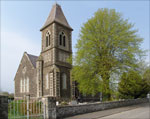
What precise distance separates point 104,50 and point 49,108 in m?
11.1

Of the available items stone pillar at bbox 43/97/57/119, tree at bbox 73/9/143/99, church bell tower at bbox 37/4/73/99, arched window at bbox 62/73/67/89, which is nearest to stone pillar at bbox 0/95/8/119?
stone pillar at bbox 43/97/57/119

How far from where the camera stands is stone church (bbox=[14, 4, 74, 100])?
79.3ft

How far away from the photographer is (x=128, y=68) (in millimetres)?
18531

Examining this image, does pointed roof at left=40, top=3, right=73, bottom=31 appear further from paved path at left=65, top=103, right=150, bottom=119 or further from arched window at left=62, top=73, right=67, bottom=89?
paved path at left=65, top=103, right=150, bottom=119

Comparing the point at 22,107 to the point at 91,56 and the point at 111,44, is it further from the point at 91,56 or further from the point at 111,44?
the point at 111,44

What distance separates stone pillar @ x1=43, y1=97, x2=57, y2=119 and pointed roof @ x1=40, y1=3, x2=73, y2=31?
17.9 m

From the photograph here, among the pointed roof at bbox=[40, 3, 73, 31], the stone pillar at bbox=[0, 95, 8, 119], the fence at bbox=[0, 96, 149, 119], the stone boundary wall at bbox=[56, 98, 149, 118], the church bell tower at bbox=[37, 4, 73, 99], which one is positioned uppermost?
the pointed roof at bbox=[40, 3, 73, 31]

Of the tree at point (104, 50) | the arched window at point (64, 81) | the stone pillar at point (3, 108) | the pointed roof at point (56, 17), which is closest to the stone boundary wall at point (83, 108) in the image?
the tree at point (104, 50)

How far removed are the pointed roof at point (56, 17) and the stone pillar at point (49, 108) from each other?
1787cm

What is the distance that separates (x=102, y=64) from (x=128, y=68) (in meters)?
3.12

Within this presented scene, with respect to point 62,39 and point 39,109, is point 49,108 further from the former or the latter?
point 62,39

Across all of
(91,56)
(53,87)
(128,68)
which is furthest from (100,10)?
(53,87)

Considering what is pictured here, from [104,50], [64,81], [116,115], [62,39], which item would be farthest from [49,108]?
[62,39]

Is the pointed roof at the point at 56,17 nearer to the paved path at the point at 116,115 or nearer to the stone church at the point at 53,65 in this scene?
the stone church at the point at 53,65
